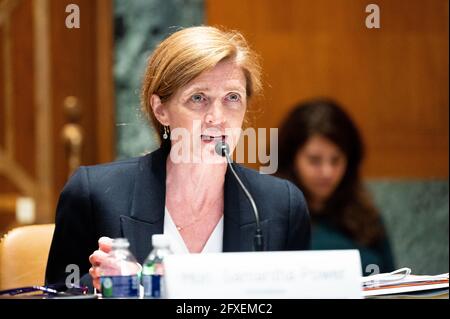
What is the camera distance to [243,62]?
228cm

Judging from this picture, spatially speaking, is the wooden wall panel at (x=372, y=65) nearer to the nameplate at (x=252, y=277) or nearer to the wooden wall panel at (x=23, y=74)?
the wooden wall panel at (x=23, y=74)

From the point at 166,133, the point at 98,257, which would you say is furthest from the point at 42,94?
the point at 98,257

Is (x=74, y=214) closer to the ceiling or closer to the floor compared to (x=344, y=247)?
closer to the ceiling

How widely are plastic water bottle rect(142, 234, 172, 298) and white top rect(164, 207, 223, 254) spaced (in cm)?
32

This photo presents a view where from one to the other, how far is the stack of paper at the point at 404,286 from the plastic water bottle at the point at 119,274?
1.55 feet

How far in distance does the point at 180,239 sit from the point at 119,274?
36 centimetres

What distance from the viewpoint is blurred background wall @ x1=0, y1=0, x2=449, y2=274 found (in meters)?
4.33

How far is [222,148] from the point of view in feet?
6.98

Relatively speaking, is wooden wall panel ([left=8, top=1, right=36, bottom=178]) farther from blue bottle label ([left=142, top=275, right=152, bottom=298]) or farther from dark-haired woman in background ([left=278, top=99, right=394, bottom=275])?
blue bottle label ([left=142, top=275, right=152, bottom=298])

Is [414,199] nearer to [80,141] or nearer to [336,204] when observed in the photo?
[336,204]

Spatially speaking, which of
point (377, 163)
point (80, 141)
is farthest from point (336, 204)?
point (80, 141)

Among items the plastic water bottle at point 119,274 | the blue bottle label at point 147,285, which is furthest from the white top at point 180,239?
the blue bottle label at point 147,285

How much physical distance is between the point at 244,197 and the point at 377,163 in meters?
2.18
